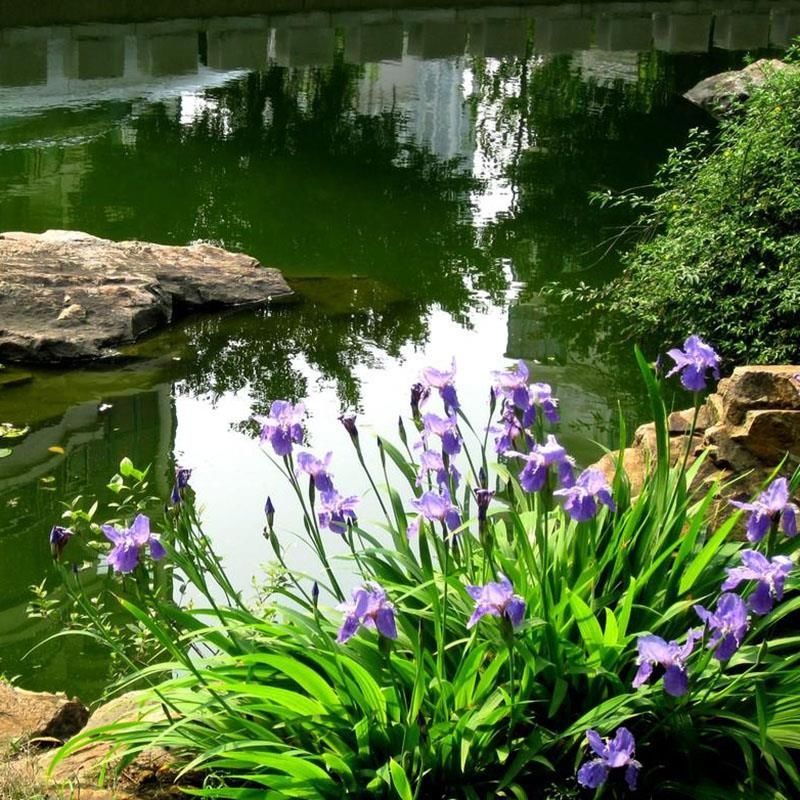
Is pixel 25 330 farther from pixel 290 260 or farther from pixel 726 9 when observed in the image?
pixel 726 9

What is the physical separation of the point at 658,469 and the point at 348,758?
3.72 ft

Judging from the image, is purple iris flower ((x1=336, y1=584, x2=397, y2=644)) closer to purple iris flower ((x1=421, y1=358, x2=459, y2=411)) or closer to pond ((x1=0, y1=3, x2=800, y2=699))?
purple iris flower ((x1=421, y1=358, x2=459, y2=411))

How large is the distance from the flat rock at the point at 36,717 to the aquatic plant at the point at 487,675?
30 centimetres

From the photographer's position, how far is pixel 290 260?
28.8 ft

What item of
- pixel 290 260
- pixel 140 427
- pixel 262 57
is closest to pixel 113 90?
pixel 262 57

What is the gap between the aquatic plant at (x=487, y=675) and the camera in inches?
115

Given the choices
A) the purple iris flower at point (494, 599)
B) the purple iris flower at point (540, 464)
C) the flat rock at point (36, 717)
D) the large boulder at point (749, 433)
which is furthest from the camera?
the large boulder at point (749, 433)

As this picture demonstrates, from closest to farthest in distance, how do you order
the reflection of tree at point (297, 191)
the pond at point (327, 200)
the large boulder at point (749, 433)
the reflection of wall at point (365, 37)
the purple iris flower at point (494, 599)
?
the purple iris flower at point (494, 599)
the large boulder at point (749, 433)
the pond at point (327, 200)
the reflection of tree at point (297, 191)
the reflection of wall at point (365, 37)

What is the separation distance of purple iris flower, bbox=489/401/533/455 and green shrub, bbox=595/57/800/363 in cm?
321

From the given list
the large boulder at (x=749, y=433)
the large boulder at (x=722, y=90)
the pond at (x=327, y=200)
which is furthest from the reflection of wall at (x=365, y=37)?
the large boulder at (x=749, y=433)

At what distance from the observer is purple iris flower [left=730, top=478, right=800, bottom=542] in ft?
8.91

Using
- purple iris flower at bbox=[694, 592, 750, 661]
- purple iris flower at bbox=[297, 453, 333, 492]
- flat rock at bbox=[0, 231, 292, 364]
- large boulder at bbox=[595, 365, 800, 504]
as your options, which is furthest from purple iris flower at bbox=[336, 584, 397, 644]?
flat rock at bbox=[0, 231, 292, 364]

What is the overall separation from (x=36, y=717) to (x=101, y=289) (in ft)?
13.2

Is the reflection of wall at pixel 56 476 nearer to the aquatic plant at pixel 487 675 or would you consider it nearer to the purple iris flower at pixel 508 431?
the aquatic plant at pixel 487 675
